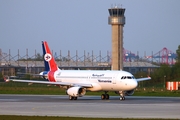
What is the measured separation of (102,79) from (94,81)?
1.34 m

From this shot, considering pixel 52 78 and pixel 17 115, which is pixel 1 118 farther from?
pixel 52 78

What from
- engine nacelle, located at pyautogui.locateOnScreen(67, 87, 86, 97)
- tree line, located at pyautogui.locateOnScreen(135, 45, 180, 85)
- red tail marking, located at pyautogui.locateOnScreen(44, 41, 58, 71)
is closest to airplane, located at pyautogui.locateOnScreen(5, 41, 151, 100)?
engine nacelle, located at pyautogui.locateOnScreen(67, 87, 86, 97)

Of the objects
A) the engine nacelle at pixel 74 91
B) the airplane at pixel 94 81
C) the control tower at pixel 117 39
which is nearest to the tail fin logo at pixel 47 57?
the airplane at pixel 94 81

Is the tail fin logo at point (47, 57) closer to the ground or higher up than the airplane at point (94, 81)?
higher up

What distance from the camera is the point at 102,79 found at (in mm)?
61062

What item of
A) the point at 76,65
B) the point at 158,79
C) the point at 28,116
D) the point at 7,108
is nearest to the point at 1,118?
the point at 28,116

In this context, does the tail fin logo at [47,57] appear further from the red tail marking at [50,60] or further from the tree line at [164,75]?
the tree line at [164,75]

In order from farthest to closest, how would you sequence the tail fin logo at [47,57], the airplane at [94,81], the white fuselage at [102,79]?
the tail fin logo at [47,57] → the airplane at [94,81] → the white fuselage at [102,79]

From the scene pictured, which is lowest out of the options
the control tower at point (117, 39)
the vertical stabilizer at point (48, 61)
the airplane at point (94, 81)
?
the airplane at point (94, 81)

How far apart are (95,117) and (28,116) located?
446 cm

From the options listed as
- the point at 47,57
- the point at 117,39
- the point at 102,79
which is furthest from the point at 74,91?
the point at 117,39

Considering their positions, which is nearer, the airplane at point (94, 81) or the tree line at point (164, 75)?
the airplane at point (94, 81)

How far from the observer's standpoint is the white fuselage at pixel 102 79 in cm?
5884

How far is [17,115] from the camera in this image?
3747 centimetres
